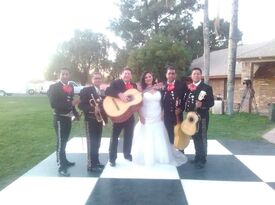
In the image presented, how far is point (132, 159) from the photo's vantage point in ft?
18.9

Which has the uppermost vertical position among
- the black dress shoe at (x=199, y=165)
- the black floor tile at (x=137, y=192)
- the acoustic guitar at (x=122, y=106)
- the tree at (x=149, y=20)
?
the tree at (x=149, y=20)

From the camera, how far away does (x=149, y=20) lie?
32.5 metres

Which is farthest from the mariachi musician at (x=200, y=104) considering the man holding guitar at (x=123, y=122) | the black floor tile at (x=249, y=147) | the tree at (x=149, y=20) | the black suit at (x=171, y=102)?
the tree at (x=149, y=20)

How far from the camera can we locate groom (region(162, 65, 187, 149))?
5.65 meters

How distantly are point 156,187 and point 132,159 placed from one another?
1274 mm

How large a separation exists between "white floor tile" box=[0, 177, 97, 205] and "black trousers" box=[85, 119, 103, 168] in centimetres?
47

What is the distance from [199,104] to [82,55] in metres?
32.4

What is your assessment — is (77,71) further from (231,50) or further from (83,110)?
(83,110)

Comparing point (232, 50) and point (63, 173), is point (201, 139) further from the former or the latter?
point (232, 50)

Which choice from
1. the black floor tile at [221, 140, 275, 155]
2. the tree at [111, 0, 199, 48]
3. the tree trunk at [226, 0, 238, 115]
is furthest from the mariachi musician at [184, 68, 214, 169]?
the tree at [111, 0, 199, 48]

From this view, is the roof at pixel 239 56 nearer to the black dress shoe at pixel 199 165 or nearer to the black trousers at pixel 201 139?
the black trousers at pixel 201 139

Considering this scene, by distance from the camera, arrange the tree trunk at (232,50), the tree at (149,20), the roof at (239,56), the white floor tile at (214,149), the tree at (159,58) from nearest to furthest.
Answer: the white floor tile at (214,149) → the tree trunk at (232,50) → the roof at (239,56) → the tree at (159,58) → the tree at (149,20)

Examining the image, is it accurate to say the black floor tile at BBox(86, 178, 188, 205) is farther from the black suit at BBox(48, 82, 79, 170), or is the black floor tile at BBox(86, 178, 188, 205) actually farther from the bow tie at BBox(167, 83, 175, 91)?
the bow tie at BBox(167, 83, 175, 91)

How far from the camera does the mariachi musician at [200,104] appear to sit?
5527 millimetres
